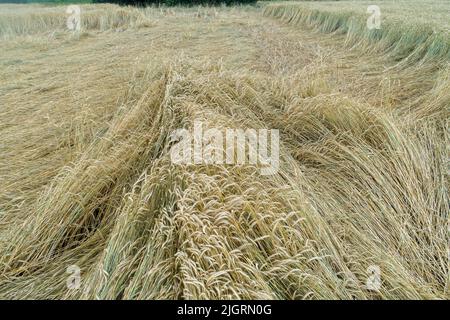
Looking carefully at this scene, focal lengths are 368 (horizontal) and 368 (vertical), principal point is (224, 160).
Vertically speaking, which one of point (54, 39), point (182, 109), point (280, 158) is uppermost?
point (182, 109)

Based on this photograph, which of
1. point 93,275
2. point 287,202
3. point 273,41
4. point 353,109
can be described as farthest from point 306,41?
point 93,275

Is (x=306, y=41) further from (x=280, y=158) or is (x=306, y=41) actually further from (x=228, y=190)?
(x=228, y=190)

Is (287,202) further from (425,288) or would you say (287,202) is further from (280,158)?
(425,288)

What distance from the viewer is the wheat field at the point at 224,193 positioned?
1.34m

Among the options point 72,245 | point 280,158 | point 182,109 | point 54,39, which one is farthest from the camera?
point 54,39

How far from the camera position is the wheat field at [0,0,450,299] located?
1.34 meters

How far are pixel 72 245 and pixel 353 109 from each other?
5.76 feet

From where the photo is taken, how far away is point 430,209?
1791 mm

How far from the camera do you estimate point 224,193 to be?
1564 millimetres

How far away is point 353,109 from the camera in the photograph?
89.4 inches

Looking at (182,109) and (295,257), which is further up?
(182,109)

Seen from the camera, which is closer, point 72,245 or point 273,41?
point 72,245
